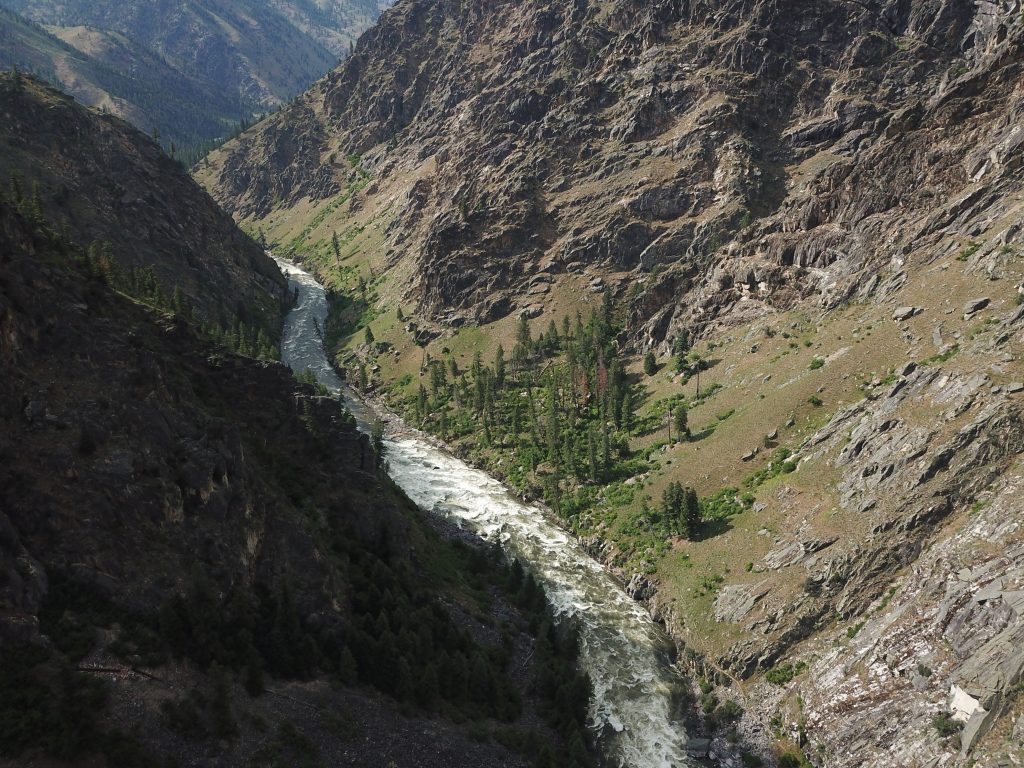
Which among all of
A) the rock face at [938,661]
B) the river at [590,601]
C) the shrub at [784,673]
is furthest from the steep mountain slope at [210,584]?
the rock face at [938,661]

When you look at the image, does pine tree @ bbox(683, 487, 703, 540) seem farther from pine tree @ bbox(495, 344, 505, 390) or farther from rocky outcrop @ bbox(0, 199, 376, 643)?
pine tree @ bbox(495, 344, 505, 390)

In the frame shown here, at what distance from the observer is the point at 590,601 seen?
6806cm

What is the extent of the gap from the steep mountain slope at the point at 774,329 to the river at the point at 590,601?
3298 millimetres

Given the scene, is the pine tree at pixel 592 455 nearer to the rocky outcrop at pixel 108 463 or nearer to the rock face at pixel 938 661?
the rock face at pixel 938 661

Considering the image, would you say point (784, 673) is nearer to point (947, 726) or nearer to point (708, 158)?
point (947, 726)

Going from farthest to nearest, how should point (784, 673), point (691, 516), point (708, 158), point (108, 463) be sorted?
point (708, 158) < point (691, 516) < point (784, 673) < point (108, 463)

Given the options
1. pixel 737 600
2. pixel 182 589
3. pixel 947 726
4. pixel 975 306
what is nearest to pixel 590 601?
pixel 737 600

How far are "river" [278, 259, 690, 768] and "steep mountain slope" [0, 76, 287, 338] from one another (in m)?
52.9

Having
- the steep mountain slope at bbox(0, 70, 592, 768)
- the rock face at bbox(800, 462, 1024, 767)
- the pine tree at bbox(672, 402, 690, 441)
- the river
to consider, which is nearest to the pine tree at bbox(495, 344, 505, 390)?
the river

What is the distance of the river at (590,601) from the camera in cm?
5166

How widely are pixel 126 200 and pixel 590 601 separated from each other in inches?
5088

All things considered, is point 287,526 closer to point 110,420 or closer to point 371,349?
→ point 110,420

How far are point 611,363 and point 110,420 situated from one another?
A: 82305 mm

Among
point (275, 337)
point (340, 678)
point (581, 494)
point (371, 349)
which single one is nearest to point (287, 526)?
point (340, 678)
